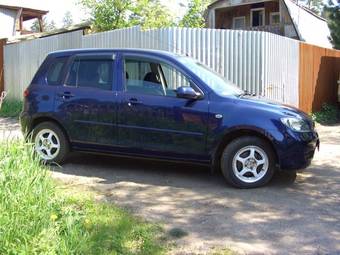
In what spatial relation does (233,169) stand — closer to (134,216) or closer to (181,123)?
(181,123)

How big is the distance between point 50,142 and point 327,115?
10273mm

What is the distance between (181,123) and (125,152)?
3.14 feet

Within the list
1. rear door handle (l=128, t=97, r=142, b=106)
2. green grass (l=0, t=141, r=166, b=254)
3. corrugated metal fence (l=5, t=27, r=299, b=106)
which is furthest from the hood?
corrugated metal fence (l=5, t=27, r=299, b=106)

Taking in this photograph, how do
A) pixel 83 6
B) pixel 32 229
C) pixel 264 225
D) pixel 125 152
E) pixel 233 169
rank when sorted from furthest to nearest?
1. pixel 83 6
2. pixel 125 152
3. pixel 233 169
4. pixel 264 225
5. pixel 32 229

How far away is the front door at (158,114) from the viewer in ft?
22.9

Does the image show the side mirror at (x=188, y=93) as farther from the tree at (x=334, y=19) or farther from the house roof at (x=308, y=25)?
the house roof at (x=308, y=25)

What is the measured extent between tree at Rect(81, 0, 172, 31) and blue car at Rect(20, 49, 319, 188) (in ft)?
38.5

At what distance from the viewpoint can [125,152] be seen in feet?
24.4

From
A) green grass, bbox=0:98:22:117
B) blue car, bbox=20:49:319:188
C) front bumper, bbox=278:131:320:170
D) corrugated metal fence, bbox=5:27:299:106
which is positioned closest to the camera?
front bumper, bbox=278:131:320:170

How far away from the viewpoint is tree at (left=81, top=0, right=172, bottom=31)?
19.4 meters

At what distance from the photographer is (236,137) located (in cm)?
695

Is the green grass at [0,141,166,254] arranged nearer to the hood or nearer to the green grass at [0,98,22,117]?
the hood

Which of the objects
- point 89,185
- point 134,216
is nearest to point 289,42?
point 89,185

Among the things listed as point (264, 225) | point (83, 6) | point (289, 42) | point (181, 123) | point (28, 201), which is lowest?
point (264, 225)
